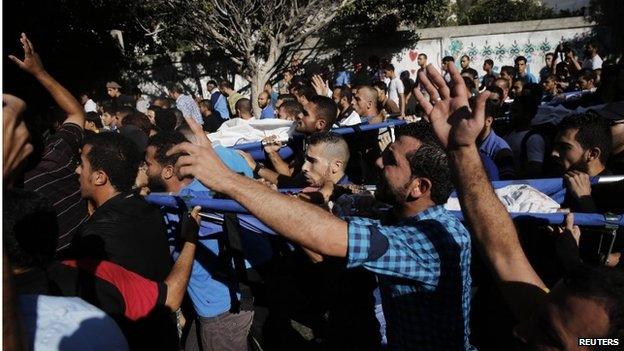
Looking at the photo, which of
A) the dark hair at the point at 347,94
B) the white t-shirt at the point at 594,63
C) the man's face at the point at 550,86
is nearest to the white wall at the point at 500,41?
the white t-shirt at the point at 594,63

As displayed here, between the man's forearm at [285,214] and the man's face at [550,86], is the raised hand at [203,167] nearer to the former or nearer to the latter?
the man's forearm at [285,214]

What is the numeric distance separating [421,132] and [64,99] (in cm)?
282

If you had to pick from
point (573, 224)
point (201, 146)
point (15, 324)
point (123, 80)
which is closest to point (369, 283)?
point (573, 224)

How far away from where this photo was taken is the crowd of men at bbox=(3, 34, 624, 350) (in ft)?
4.94

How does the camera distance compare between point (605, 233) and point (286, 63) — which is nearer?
point (605, 233)

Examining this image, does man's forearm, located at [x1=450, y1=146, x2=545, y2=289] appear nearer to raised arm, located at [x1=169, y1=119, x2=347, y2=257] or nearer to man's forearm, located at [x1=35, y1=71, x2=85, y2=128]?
raised arm, located at [x1=169, y1=119, x2=347, y2=257]

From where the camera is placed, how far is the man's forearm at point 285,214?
67.4 inches

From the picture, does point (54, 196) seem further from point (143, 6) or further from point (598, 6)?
point (598, 6)

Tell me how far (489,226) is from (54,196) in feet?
9.20

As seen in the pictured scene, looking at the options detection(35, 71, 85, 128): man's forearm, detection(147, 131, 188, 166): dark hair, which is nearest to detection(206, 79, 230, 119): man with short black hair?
detection(35, 71, 85, 128): man's forearm

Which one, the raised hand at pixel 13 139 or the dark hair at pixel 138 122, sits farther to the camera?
the dark hair at pixel 138 122

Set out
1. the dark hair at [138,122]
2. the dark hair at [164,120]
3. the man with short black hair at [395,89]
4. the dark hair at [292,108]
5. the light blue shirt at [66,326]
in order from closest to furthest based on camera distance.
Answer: the light blue shirt at [66,326], the dark hair at [138,122], the dark hair at [164,120], the dark hair at [292,108], the man with short black hair at [395,89]

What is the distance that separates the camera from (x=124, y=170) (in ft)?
10.2

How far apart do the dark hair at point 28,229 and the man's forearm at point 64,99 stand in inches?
84.5
